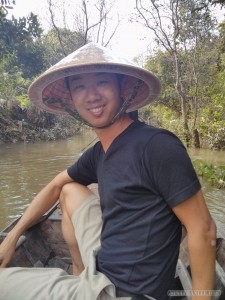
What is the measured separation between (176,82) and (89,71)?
10653 millimetres

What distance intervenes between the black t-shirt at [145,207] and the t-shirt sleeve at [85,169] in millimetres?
418

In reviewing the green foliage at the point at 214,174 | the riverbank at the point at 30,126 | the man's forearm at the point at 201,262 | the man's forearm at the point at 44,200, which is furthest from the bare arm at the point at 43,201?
the riverbank at the point at 30,126

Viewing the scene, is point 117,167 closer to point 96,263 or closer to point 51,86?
point 96,263

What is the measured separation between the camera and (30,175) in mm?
7535

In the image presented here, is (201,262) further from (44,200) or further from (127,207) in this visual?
(44,200)

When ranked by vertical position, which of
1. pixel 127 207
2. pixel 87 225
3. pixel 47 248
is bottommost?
pixel 47 248

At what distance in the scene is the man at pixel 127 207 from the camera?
1254 millimetres

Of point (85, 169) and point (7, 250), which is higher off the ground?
point (85, 169)

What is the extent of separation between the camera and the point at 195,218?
1253 mm

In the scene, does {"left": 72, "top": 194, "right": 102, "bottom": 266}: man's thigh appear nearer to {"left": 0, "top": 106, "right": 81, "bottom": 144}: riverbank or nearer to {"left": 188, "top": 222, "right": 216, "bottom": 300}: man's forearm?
{"left": 188, "top": 222, "right": 216, "bottom": 300}: man's forearm

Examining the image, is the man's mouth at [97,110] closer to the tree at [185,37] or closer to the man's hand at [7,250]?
the man's hand at [7,250]

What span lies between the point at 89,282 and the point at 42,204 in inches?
32.1

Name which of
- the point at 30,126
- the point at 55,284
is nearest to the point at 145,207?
the point at 55,284

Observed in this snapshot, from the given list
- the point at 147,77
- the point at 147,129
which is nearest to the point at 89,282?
the point at 147,129
